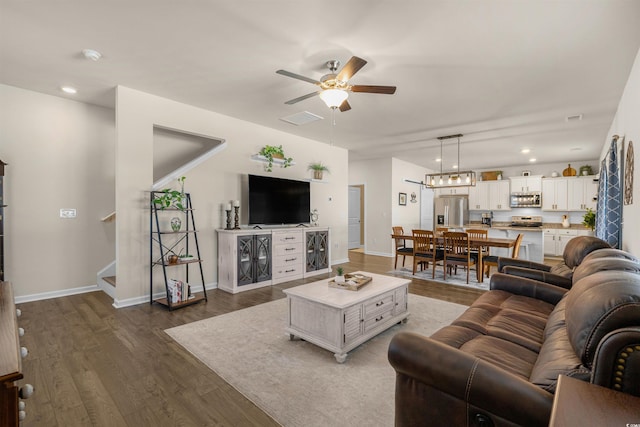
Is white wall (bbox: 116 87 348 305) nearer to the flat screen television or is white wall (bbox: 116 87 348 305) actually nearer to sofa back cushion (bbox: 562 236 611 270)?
the flat screen television

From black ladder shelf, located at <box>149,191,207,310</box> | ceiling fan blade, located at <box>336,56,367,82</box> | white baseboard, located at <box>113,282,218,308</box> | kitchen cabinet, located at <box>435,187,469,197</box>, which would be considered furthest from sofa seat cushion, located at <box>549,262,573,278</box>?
kitchen cabinet, located at <box>435,187,469,197</box>

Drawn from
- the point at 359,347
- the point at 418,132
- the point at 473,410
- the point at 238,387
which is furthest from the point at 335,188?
the point at 473,410

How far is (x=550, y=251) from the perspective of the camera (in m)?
8.29

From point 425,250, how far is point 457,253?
57 centimetres

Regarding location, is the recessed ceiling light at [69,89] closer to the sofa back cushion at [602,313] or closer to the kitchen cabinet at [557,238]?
the sofa back cushion at [602,313]

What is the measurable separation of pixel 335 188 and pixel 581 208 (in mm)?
6631

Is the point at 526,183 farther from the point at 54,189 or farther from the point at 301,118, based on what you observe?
the point at 54,189

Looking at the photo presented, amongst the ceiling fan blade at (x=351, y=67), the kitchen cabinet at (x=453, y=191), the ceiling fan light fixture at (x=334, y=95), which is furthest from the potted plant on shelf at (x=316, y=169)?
the kitchen cabinet at (x=453, y=191)

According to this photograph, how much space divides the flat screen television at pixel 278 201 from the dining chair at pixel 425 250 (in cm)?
215

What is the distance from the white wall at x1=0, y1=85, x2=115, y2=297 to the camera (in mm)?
3813

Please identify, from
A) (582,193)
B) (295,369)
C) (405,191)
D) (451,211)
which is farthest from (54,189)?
(582,193)

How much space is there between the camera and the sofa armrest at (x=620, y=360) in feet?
3.05

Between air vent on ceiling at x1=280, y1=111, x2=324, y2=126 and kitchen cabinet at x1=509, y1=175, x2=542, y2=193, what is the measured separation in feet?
23.1

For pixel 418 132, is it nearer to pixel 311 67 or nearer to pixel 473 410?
pixel 311 67
